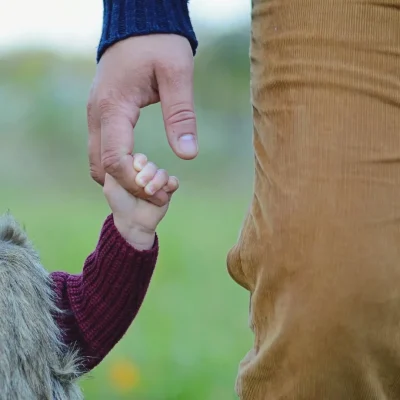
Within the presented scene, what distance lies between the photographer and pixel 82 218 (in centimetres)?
572

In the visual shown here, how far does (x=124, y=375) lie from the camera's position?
2961 mm

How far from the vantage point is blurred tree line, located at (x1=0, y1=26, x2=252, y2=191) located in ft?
25.1

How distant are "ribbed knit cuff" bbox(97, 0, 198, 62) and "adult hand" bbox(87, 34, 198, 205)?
14 mm

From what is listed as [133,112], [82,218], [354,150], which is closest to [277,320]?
[354,150]

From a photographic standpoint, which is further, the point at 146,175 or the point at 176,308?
the point at 176,308

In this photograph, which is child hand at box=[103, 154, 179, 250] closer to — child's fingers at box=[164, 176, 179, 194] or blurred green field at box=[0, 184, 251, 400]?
child's fingers at box=[164, 176, 179, 194]

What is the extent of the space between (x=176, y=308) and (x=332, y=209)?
→ 94.0 inches

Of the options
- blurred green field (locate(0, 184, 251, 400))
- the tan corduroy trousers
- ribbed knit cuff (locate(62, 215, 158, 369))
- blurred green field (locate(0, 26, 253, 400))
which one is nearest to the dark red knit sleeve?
ribbed knit cuff (locate(62, 215, 158, 369))

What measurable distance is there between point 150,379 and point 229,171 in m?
4.98

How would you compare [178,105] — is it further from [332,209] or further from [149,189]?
[332,209]

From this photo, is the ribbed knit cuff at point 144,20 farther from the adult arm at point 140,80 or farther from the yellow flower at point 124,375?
the yellow flower at point 124,375

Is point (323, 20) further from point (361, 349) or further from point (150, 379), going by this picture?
point (150, 379)

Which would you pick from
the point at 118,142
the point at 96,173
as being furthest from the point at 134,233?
the point at 118,142

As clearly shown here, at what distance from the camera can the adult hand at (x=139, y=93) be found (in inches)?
61.7
